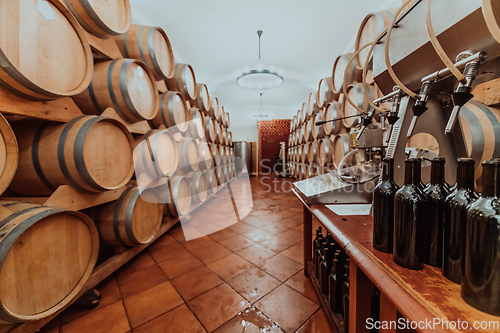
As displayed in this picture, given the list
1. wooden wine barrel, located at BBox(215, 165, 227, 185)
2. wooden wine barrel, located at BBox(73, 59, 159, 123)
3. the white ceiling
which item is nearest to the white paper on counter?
wooden wine barrel, located at BBox(73, 59, 159, 123)

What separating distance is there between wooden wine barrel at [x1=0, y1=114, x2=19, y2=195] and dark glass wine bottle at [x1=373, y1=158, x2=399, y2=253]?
63.9 inches

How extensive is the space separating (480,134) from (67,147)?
92.6 inches

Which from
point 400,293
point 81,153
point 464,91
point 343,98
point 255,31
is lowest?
point 400,293

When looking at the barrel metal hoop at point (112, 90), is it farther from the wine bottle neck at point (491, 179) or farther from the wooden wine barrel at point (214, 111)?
the wooden wine barrel at point (214, 111)

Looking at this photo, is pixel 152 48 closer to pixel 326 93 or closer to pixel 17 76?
pixel 17 76

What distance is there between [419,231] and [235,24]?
16.1ft

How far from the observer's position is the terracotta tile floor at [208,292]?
4.41 ft

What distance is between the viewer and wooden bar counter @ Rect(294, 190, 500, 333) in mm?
406

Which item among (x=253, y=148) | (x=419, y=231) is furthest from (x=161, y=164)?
(x=253, y=148)

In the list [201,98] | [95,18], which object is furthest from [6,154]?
[201,98]

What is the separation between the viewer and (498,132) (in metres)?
0.97

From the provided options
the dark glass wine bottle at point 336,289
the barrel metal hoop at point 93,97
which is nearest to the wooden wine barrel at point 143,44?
the barrel metal hoop at point 93,97

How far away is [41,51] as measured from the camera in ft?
4.02

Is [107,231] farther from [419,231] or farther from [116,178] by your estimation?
[419,231]
